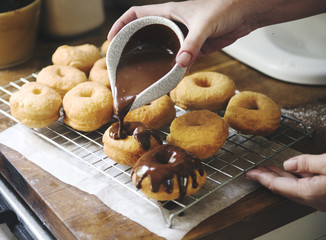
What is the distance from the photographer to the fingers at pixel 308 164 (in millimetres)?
1156

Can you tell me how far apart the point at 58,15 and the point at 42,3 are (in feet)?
0.29

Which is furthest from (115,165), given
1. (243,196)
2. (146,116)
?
(243,196)

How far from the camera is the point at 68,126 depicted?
154 centimetres

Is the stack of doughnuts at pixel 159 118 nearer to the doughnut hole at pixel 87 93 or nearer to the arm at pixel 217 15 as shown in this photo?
the doughnut hole at pixel 87 93

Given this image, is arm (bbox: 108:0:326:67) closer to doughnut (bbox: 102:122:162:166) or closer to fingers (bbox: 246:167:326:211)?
doughnut (bbox: 102:122:162:166)

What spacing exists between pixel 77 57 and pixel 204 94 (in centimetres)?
55

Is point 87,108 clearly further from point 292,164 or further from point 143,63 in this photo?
point 292,164

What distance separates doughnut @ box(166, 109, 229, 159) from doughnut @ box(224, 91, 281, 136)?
3.0 inches

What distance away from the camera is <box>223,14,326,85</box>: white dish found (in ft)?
5.80

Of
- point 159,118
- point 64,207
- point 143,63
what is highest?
point 143,63

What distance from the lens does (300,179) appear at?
3.92 feet

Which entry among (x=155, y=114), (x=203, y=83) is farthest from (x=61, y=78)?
(x=203, y=83)

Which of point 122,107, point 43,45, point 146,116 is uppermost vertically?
point 122,107

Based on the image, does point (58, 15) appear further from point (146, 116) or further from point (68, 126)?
point (146, 116)
